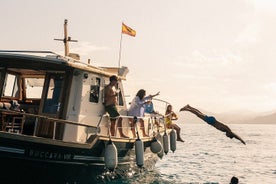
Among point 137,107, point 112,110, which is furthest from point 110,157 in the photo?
point 137,107

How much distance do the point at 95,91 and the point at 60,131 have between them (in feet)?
6.40

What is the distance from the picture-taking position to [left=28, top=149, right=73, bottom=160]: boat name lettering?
9.29 m

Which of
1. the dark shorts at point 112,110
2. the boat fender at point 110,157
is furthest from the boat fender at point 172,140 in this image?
the boat fender at point 110,157

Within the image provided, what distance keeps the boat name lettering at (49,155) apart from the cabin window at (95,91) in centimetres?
238

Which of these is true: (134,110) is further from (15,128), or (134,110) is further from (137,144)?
(15,128)

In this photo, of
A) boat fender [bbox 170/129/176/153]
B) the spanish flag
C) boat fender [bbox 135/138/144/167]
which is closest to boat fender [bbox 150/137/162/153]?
boat fender [bbox 135/138/144/167]

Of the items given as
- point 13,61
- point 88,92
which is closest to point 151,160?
point 88,92

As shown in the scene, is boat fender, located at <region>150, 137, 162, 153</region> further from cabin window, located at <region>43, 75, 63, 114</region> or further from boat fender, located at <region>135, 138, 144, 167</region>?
cabin window, located at <region>43, 75, 63, 114</region>

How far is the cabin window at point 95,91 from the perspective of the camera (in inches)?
459

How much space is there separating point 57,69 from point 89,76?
3.65ft

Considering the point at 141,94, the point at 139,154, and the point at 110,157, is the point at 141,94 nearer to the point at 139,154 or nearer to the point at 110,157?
the point at 139,154

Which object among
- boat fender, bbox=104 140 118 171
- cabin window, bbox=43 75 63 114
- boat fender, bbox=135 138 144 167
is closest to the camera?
boat fender, bbox=104 140 118 171

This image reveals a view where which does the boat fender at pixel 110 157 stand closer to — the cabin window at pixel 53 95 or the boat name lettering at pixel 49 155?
the boat name lettering at pixel 49 155

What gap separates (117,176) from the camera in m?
11.9
